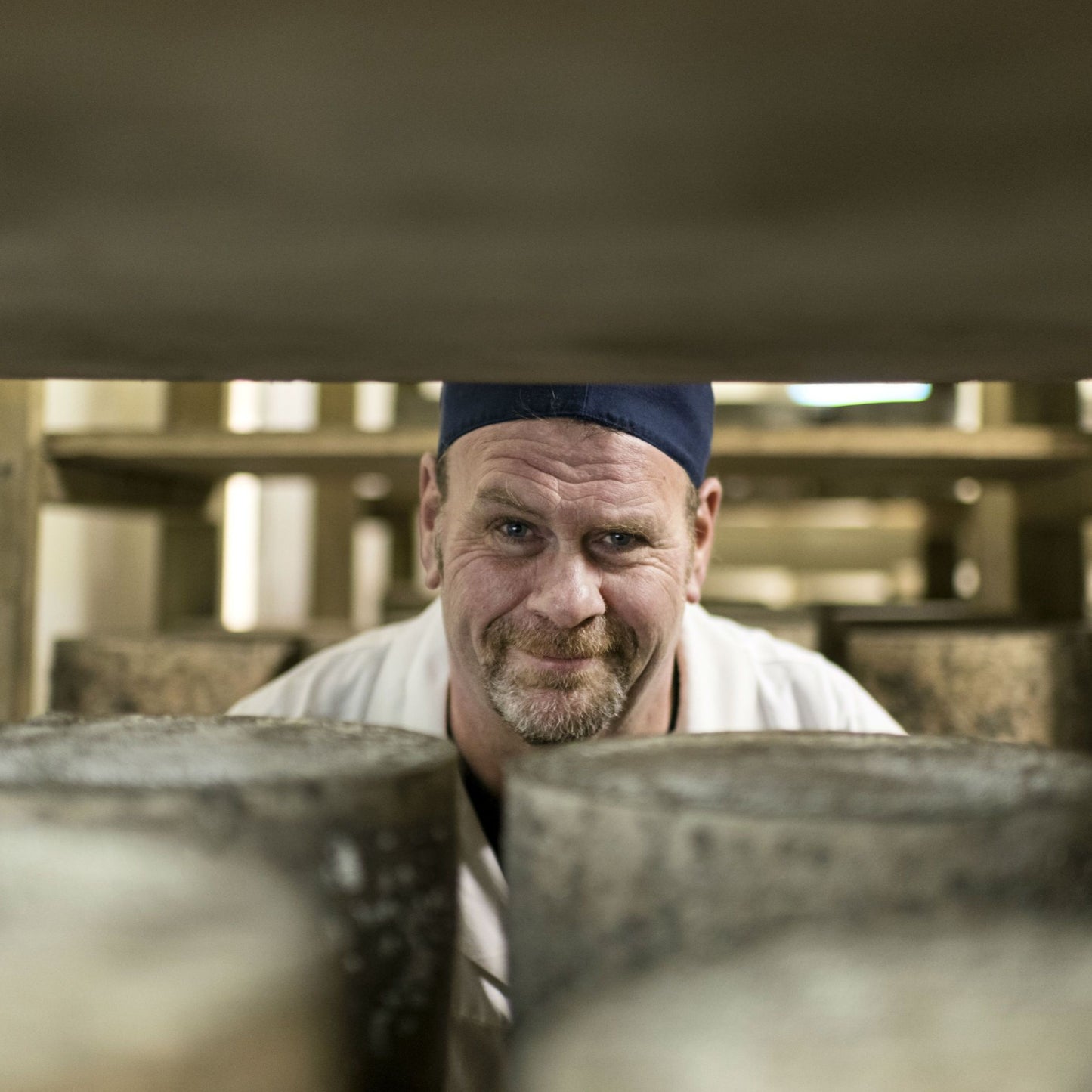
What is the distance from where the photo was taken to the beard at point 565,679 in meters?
1.18

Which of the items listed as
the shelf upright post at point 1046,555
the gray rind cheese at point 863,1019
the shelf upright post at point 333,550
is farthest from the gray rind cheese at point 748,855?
the shelf upright post at point 333,550

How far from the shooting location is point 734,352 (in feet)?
1.64

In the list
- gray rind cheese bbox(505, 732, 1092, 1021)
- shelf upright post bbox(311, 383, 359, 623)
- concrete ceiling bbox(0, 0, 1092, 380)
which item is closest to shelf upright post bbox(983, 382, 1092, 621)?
shelf upright post bbox(311, 383, 359, 623)

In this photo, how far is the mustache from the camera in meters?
1.17

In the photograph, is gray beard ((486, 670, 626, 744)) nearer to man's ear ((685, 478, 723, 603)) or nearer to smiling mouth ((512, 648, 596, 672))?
smiling mouth ((512, 648, 596, 672))

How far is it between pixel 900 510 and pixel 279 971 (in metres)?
4.09

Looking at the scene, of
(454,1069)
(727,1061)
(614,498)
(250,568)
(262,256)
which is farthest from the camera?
(250,568)

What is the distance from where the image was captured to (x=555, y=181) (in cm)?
36

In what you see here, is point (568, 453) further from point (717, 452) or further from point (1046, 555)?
point (1046, 555)

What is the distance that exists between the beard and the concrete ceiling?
26.9 inches

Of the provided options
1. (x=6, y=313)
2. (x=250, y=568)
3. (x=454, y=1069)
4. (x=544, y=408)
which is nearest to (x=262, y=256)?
(x=6, y=313)

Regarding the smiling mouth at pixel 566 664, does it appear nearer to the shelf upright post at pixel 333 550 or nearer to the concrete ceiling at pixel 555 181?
the concrete ceiling at pixel 555 181

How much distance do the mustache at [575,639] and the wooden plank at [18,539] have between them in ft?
3.73

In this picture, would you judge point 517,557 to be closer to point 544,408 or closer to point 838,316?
point 544,408
